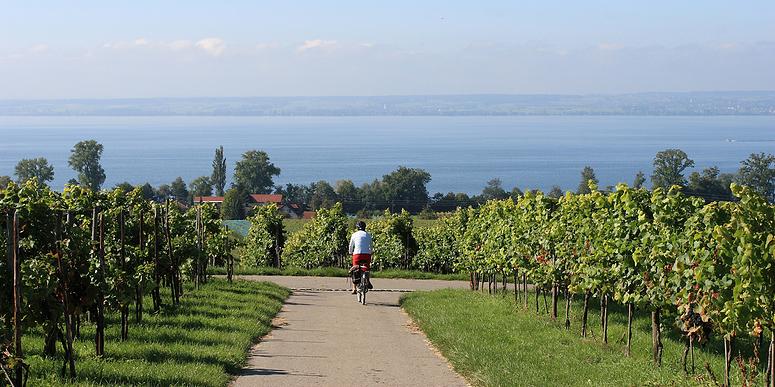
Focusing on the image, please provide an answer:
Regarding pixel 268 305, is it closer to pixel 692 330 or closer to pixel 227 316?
pixel 227 316

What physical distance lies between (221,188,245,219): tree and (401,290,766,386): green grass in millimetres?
67666

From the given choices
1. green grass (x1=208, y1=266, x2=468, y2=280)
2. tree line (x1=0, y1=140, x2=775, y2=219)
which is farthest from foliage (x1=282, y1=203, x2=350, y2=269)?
tree line (x1=0, y1=140, x2=775, y2=219)

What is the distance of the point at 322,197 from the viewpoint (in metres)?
108

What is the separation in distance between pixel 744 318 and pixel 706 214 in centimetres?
206

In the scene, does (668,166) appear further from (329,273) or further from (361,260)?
(361,260)

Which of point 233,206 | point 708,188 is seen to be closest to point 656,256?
point 708,188

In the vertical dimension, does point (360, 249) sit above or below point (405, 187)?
below

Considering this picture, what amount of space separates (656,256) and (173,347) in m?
6.10

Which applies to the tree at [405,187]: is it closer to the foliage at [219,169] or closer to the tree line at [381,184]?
the tree line at [381,184]

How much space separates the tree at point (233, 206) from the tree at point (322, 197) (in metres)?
10.5

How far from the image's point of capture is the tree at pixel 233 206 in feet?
290

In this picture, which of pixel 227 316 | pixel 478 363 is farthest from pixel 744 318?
pixel 227 316

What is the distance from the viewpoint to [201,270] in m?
23.9

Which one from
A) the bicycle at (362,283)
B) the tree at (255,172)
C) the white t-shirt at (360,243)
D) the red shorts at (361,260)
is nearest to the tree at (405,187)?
the tree at (255,172)
